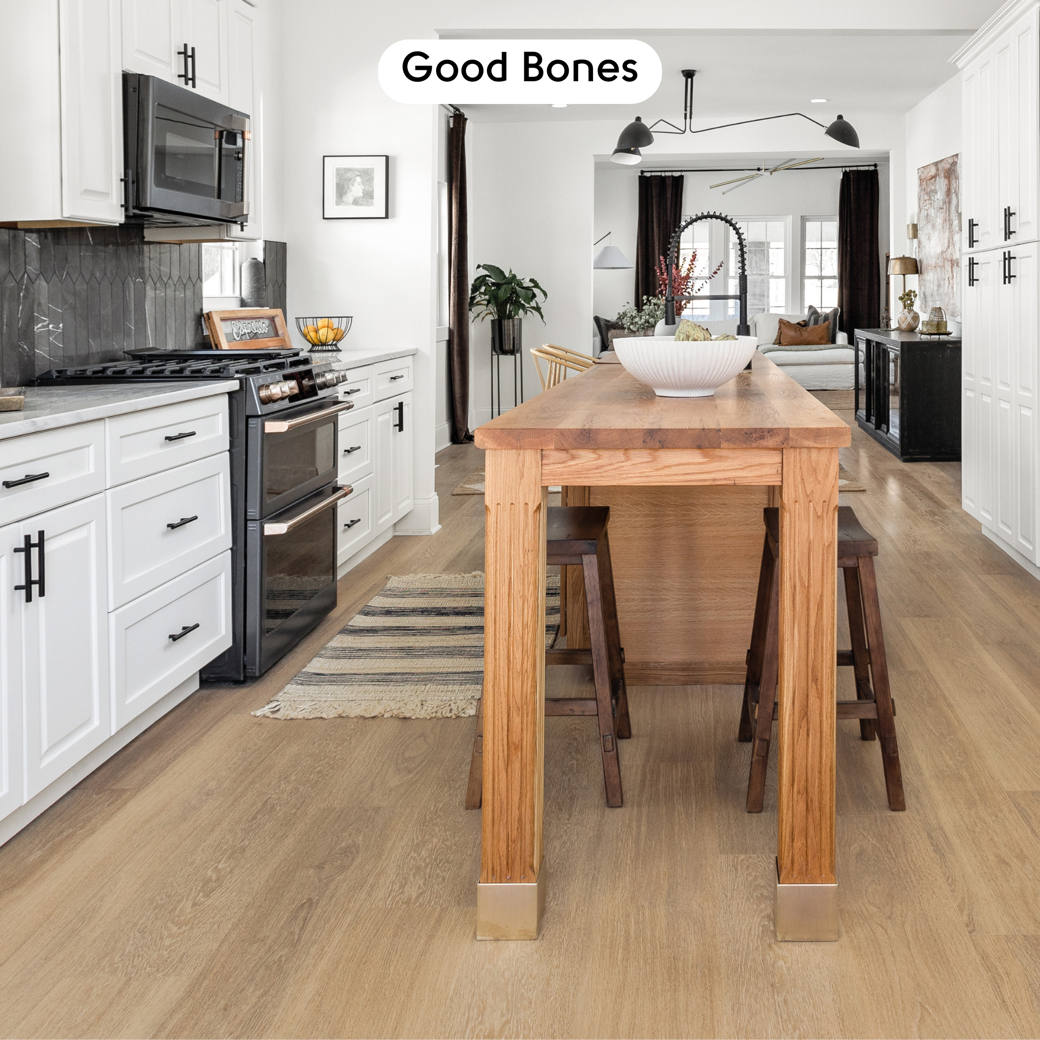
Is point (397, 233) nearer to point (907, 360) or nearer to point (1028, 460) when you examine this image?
point (1028, 460)

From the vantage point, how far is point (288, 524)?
335 cm

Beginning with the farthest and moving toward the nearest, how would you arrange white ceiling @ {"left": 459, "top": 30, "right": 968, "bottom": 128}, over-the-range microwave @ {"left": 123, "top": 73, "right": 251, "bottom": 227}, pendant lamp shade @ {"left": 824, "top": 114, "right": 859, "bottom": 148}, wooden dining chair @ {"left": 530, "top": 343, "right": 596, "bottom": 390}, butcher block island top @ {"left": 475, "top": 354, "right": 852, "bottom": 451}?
pendant lamp shade @ {"left": 824, "top": 114, "right": 859, "bottom": 148}, white ceiling @ {"left": 459, "top": 30, "right": 968, "bottom": 128}, wooden dining chair @ {"left": 530, "top": 343, "right": 596, "bottom": 390}, over-the-range microwave @ {"left": 123, "top": 73, "right": 251, "bottom": 227}, butcher block island top @ {"left": 475, "top": 354, "right": 852, "bottom": 451}

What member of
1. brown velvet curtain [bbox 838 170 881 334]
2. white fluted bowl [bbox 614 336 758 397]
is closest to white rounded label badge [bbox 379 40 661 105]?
white fluted bowl [bbox 614 336 758 397]

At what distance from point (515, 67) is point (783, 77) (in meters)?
2.76

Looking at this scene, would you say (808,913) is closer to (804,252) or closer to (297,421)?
(297,421)

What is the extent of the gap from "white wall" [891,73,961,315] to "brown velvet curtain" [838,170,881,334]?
8.32ft

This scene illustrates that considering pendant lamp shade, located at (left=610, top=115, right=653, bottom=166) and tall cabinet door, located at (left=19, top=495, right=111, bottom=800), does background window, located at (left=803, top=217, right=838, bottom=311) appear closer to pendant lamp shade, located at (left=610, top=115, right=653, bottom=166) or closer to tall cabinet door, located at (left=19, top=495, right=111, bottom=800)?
pendant lamp shade, located at (left=610, top=115, right=653, bottom=166)

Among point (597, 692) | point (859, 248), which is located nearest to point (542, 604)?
point (597, 692)

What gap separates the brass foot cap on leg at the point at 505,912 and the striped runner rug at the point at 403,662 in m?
1.11

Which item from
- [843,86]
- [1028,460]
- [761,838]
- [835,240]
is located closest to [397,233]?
[1028,460]

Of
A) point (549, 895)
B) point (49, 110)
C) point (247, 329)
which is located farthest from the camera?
point (247, 329)

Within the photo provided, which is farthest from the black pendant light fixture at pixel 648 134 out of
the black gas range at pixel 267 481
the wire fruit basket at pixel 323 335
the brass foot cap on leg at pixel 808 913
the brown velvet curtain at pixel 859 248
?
the brass foot cap on leg at pixel 808 913

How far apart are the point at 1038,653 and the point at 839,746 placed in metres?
1.09

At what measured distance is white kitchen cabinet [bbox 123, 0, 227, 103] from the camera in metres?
3.36
